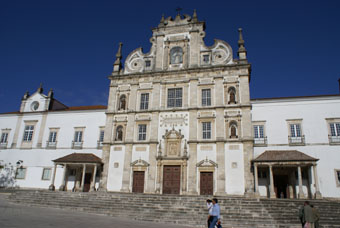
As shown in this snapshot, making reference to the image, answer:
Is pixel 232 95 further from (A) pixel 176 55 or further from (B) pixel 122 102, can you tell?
(B) pixel 122 102

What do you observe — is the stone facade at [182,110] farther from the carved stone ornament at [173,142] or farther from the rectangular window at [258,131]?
the rectangular window at [258,131]

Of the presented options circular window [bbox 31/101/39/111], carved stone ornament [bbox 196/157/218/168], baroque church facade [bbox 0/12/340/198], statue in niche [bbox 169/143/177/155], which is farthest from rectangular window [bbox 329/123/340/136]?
circular window [bbox 31/101/39/111]

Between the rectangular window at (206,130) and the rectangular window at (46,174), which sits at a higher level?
the rectangular window at (206,130)

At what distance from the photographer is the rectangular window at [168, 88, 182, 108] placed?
26156mm

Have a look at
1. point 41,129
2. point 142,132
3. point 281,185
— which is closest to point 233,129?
point 281,185

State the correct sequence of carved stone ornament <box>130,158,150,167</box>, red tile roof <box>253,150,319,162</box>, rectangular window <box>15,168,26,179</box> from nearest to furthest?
red tile roof <box>253,150,319,162</box>
carved stone ornament <box>130,158,150,167</box>
rectangular window <box>15,168,26,179</box>

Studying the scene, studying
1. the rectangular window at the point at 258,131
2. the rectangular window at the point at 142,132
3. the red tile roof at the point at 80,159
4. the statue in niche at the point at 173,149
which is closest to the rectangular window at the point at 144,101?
Result: the rectangular window at the point at 142,132

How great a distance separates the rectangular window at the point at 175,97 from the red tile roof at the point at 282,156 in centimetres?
912

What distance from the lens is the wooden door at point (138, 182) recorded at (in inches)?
963

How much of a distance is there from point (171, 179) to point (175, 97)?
318 inches

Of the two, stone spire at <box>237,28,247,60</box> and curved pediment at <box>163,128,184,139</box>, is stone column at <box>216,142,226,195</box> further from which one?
stone spire at <box>237,28,247,60</box>

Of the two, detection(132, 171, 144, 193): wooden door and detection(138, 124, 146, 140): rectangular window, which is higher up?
detection(138, 124, 146, 140): rectangular window

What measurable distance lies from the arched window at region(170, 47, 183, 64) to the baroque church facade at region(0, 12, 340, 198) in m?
0.11

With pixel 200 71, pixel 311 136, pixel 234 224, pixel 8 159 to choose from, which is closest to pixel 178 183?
pixel 234 224
